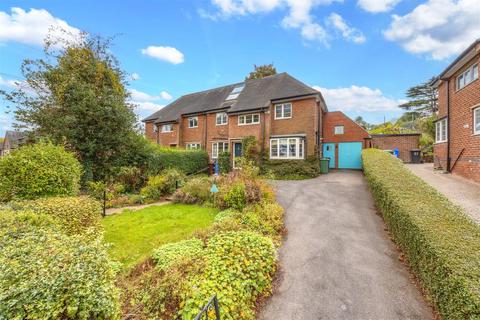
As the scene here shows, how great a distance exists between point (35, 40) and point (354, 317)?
18.4 metres

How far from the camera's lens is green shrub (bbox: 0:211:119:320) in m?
1.88

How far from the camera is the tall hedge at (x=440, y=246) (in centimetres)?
246

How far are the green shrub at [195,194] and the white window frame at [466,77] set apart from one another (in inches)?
530

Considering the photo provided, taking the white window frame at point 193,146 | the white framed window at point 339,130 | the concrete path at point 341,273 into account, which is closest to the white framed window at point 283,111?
the white framed window at point 339,130

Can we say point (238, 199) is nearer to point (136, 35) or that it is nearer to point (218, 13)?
point (218, 13)

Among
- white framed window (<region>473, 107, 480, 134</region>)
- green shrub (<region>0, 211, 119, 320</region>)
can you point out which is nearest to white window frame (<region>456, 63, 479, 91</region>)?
white framed window (<region>473, 107, 480, 134</region>)

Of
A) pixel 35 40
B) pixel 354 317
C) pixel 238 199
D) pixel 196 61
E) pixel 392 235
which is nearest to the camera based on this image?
pixel 354 317

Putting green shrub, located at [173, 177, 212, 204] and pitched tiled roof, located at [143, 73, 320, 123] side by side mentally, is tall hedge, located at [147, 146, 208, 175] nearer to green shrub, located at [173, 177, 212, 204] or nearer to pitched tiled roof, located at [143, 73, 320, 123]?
green shrub, located at [173, 177, 212, 204]

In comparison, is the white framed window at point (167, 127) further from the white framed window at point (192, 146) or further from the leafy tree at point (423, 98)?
the leafy tree at point (423, 98)

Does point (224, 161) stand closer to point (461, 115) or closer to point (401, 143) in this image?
point (461, 115)

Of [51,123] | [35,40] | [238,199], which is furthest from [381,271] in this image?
→ [35,40]

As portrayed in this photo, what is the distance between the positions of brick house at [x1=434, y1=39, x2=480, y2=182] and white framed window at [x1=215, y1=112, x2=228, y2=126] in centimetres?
1518

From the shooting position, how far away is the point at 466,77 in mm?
10430

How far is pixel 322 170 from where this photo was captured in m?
16.0
